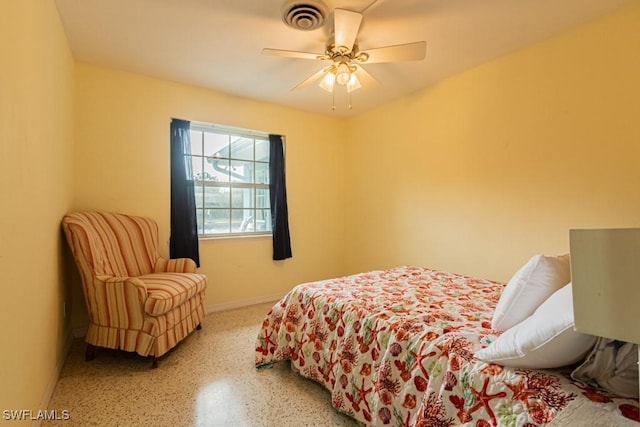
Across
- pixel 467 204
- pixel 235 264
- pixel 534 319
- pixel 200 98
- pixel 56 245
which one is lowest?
pixel 235 264

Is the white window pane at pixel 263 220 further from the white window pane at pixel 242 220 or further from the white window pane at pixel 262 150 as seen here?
the white window pane at pixel 262 150

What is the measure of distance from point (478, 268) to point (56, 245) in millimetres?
3322

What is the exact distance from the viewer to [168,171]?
10.2 feet

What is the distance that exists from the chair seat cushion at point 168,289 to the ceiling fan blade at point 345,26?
2.09 meters

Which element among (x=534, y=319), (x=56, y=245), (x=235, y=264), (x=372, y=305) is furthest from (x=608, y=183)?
(x=56, y=245)

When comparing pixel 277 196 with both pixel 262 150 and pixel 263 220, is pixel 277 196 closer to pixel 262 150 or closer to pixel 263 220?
pixel 263 220

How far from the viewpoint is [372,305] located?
5.71 feet

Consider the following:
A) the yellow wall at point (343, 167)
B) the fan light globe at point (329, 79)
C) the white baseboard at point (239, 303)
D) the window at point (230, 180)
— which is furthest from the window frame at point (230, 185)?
the fan light globe at point (329, 79)

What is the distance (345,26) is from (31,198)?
194 centimetres

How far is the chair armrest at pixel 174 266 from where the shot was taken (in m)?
2.80

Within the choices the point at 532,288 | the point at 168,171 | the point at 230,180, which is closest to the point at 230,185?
the point at 230,180

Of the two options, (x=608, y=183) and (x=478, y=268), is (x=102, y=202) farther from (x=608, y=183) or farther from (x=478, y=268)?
(x=608, y=183)

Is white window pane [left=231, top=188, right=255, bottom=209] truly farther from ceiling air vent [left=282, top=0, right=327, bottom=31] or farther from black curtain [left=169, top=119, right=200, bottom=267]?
ceiling air vent [left=282, top=0, right=327, bottom=31]

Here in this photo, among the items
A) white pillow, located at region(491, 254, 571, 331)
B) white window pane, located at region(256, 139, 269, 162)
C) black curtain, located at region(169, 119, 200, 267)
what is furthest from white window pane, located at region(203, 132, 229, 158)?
white pillow, located at region(491, 254, 571, 331)
